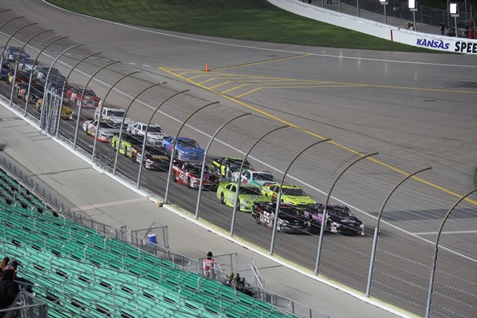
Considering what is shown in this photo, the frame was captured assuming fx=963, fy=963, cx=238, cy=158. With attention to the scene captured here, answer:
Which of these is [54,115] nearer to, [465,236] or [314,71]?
[465,236]

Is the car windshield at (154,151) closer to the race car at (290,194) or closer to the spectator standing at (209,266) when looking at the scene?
the race car at (290,194)

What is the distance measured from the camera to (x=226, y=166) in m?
38.3

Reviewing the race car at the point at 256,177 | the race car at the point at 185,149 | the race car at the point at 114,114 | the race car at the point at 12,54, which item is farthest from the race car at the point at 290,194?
the race car at the point at 12,54

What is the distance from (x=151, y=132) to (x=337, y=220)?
13.5 m

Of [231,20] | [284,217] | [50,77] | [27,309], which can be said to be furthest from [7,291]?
[231,20]

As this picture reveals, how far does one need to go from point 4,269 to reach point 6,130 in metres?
26.9

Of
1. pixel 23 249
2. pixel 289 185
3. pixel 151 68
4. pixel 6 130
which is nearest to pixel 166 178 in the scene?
pixel 289 185

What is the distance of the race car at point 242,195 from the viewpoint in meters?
32.8

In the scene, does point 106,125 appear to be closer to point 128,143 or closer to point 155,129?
point 155,129

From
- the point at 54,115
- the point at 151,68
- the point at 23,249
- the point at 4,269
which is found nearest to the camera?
the point at 4,269

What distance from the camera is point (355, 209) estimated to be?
3506 centimetres

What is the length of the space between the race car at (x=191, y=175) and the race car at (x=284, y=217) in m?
3.50

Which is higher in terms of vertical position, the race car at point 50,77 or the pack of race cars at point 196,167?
the race car at point 50,77

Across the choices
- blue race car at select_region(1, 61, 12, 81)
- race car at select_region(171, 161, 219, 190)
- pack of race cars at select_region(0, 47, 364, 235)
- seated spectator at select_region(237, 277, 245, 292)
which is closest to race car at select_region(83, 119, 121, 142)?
pack of race cars at select_region(0, 47, 364, 235)
